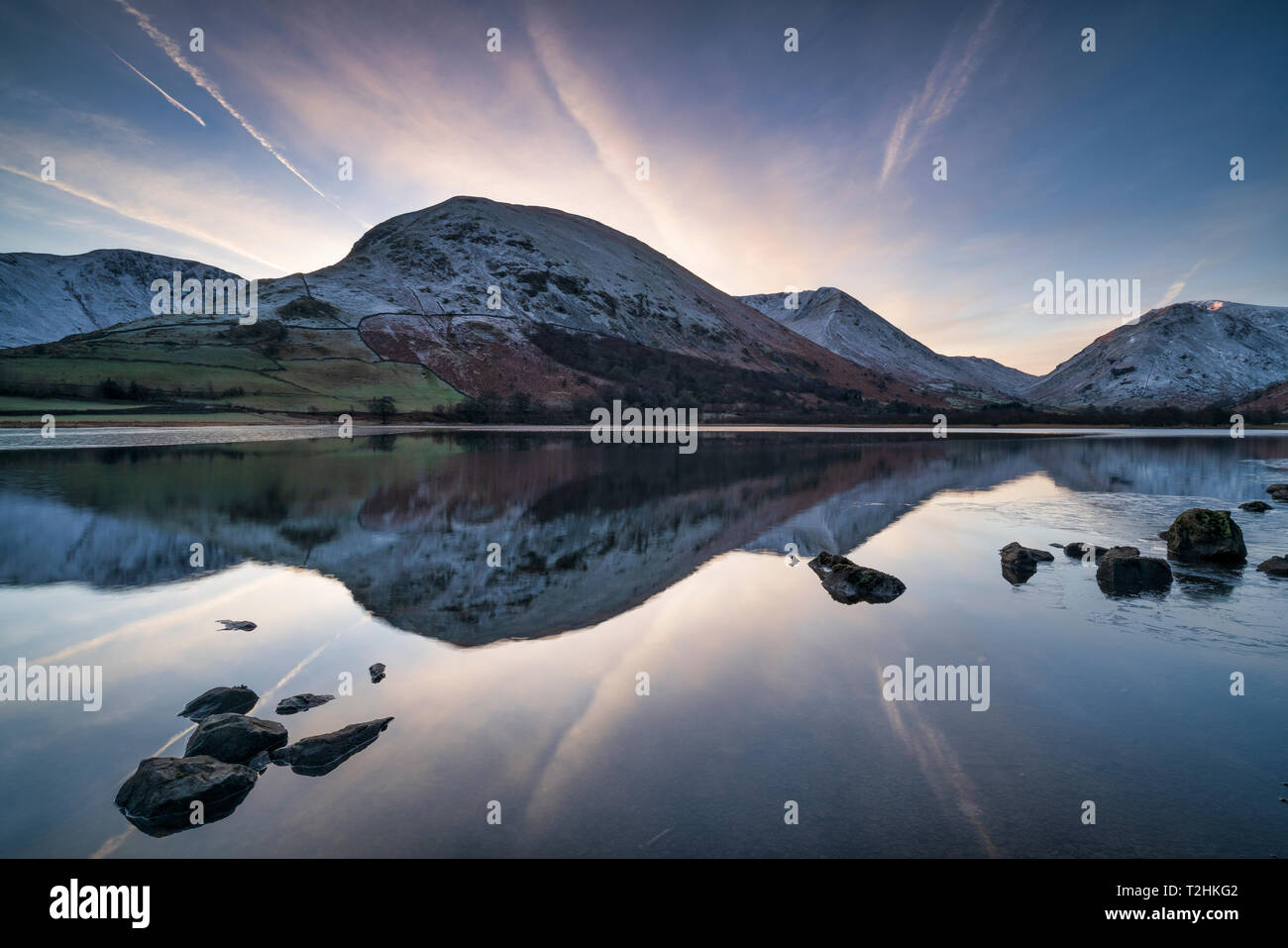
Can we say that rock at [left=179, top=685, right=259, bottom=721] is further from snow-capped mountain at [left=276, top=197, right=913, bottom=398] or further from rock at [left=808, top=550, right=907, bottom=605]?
snow-capped mountain at [left=276, top=197, right=913, bottom=398]

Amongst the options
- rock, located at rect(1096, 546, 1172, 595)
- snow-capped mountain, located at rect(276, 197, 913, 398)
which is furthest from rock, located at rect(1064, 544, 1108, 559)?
snow-capped mountain, located at rect(276, 197, 913, 398)

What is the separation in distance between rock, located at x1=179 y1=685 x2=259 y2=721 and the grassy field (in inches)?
3532

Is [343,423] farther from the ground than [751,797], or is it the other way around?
[343,423]

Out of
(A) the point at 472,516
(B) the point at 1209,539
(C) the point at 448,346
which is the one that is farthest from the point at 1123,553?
(C) the point at 448,346

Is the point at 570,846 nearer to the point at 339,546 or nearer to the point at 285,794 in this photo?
the point at 285,794

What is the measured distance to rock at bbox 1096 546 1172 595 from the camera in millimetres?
14969

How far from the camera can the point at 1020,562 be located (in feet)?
55.2

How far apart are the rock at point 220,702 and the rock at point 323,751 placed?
1.79 m

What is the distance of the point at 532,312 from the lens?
531 feet

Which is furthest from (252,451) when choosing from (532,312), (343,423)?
(532,312)

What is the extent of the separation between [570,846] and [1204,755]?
24.3 feet

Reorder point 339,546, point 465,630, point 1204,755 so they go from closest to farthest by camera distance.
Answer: point 1204,755
point 465,630
point 339,546

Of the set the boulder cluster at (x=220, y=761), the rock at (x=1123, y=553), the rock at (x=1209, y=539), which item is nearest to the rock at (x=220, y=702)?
the boulder cluster at (x=220, y=761)
